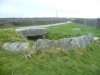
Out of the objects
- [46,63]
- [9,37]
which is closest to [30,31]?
[9,37]

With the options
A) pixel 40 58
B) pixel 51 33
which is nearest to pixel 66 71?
pixel 40 58

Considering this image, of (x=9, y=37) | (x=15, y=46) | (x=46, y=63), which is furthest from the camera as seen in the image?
(x=9, y=37)

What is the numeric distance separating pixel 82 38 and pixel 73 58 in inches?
142

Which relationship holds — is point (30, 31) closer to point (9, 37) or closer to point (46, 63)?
point (9, 37)

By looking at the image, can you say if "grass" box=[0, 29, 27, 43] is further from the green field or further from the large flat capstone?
the large flat capstone

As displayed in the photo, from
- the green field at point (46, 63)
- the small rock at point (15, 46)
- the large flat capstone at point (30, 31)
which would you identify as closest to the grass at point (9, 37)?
the green field at point (46, 63)

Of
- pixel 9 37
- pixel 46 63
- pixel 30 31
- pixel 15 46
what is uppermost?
pixel 9 37

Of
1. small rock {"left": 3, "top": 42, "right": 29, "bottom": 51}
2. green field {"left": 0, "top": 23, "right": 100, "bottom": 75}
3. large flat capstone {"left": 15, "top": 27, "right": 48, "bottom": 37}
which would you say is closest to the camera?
green field {"left": 0, "top": 23, "right": 100, "bottom": 75}

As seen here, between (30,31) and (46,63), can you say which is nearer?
(46,63)

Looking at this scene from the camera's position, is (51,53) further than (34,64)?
Yes

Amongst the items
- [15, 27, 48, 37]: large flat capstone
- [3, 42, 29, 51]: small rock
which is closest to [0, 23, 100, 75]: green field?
[3, 42, 29, 51]: small rock

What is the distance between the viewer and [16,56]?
1054 cm

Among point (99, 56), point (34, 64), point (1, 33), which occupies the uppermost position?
point (1, 33)

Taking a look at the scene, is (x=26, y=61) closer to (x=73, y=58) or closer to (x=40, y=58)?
(x=40, y=58)
